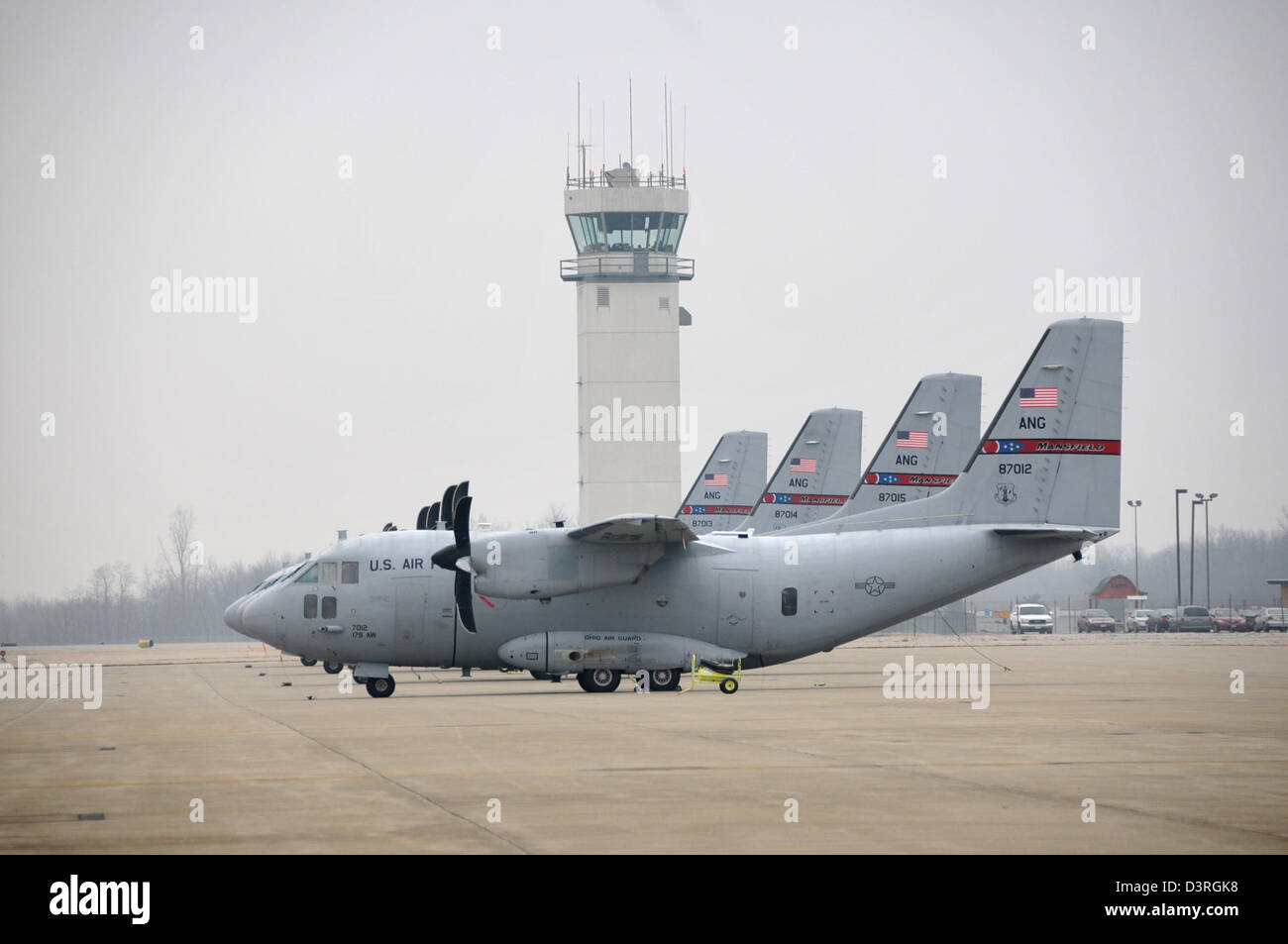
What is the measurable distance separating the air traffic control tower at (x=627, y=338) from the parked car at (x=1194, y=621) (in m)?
33.0

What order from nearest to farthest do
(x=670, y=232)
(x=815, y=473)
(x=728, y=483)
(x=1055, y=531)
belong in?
(x=1055, y=531)
(x=815, y=473)
(x=728, y=483)
(x=670, y=232)

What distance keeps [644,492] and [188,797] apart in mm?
82264

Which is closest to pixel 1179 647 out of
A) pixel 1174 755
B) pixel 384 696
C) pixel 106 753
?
pixel 384 696

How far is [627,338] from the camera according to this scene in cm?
10062

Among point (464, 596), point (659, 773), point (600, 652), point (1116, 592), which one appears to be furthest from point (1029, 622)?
point (659, 773)

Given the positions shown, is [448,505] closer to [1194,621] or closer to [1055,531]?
[1055,531]

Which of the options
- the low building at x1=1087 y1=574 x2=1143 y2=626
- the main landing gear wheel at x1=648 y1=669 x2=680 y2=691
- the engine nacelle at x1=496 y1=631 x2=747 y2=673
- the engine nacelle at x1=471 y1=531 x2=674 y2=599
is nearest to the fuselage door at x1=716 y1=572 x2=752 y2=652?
the engine nacelle at x1=496 y1=631 x2=747 y2=673

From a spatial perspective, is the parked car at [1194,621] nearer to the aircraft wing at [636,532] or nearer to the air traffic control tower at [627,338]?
the air traffic control tower at [627,338]

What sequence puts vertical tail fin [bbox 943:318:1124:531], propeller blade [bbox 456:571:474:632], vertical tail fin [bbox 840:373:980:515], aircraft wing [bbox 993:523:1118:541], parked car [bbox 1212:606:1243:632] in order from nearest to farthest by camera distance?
propeller blade [bbox 456:571:474:632] < aircraft wing [bbox 993:523:1118:541] < vertical tail fin [bbox 943:318:1124:531] < vertical tail fin [bbox 840:373:980:515] < parked car [bbox 1212:606:1243:632]

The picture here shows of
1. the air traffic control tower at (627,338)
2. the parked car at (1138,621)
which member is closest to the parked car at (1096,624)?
the parked car at (1138,621)

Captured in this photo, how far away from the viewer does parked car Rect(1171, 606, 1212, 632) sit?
3693 inches

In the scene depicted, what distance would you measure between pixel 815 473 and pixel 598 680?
17.0 metres

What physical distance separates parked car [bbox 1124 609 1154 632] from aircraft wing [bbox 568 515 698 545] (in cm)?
6604

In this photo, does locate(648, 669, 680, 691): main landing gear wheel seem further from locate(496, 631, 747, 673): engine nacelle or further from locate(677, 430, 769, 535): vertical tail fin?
locate(677, 430, 769, 535): vertical tail fin
